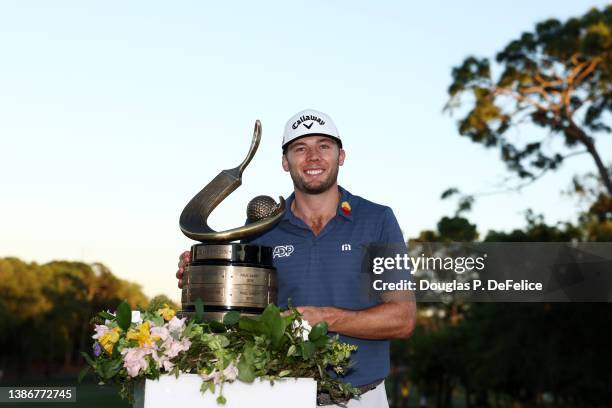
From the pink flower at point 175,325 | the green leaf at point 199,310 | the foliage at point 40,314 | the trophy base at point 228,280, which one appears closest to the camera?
the pink flower at point 175,325

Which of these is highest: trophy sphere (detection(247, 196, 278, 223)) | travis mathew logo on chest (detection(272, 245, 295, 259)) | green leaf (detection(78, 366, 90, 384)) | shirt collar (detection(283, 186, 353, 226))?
shirt collar (detection(283, 186, 353, 226))

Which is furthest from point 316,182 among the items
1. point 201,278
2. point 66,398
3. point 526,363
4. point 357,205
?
point 526,363

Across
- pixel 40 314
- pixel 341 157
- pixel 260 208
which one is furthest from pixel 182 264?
pixel 40 314

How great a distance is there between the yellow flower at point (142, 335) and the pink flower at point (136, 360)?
3cm

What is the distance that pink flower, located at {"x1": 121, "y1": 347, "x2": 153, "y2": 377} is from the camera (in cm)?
314

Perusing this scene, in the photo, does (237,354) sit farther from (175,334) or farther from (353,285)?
(353,285)

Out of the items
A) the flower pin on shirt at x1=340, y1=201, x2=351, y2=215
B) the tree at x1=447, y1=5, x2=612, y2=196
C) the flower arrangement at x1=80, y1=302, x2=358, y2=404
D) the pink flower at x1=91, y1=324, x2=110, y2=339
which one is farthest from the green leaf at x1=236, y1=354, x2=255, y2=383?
the tree at x1=447, y1=5, x2=612, y2=196

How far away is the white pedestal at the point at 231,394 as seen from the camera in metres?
3.15

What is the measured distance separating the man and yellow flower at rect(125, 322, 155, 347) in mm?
972

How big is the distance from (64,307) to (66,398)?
193 ft

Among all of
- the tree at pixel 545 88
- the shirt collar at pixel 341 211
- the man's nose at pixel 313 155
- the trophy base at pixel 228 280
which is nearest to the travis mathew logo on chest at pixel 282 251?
the shirt collar at pixel 341 211

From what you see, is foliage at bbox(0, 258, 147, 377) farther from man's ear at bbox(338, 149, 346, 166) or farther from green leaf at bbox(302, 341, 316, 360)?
green leaf at bbox(302, 341, 316, 360)

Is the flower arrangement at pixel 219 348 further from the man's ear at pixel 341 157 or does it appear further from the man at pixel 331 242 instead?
the man's ear at pixel 341 157

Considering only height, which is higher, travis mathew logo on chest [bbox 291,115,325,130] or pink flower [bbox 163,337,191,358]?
travis mathew logo on chest [bbox 291,115,325,130]
